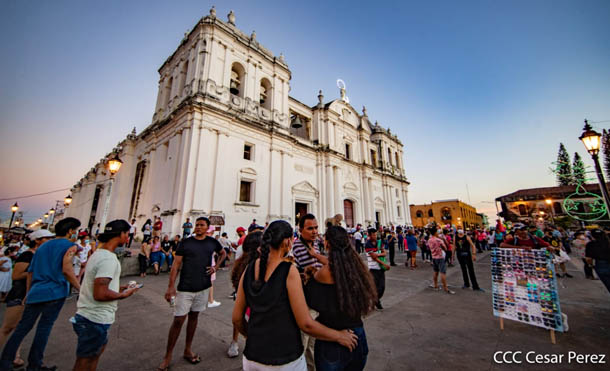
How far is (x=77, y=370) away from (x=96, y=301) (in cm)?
60

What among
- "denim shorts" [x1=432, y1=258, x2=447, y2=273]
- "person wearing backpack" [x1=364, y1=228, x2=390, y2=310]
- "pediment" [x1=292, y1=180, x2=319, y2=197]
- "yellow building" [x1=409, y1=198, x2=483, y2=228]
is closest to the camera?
"person wearing backpack" [x1=364, y1=228, x2=390, y2=310]

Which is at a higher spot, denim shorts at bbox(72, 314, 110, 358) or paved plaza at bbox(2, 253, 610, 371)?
denim shorts at bbox(72, 314, 110, 358)

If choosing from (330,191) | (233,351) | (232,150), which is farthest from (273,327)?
(330,191)

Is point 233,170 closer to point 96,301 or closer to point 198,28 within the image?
point 198,28

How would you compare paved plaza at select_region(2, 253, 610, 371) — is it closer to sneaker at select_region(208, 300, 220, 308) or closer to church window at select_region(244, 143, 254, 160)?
sneaker at select_region(208, 300, 220, 308)

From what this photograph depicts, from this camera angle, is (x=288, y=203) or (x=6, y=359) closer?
(x=6, y=359)

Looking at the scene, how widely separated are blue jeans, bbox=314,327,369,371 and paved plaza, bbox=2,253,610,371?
58.5 inches

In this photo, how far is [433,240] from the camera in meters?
6.78

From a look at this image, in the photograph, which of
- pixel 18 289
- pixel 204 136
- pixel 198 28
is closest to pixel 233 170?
pixel 204 136

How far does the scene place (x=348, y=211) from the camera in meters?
22.8

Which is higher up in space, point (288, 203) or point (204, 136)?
point (204, 136)

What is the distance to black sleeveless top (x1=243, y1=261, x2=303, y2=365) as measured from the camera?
1.44 meters

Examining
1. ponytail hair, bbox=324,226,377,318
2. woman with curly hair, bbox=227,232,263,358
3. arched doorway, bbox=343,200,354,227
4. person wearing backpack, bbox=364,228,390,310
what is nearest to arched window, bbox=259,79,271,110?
arched doorway, bbox=343,200,354,227

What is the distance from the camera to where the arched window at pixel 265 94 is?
18828mm
